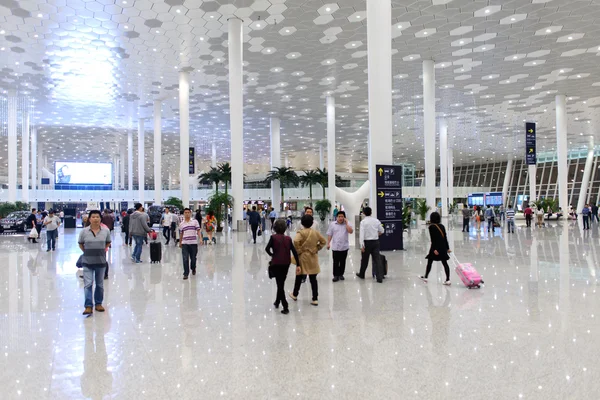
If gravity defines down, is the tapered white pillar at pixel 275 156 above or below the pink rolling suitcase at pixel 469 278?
above

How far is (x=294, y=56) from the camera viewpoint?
853 inches

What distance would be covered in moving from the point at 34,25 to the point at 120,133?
28.1 meters

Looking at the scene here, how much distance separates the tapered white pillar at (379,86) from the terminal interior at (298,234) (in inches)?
1.7

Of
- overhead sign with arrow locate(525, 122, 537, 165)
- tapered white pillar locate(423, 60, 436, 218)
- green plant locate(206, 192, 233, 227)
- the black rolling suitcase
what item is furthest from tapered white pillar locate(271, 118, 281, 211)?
the black rolling suitcase

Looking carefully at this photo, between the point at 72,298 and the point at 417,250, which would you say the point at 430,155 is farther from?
the point at 72,298

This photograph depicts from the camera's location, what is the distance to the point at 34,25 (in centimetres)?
1781

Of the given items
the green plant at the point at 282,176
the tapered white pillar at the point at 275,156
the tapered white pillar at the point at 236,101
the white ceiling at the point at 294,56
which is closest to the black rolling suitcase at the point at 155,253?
the tapered white pillar at the point at 236,101

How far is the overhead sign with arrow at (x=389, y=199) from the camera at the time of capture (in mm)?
11375

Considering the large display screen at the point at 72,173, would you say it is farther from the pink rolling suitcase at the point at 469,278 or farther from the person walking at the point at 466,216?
the pink rolling suitcase at the point at 469,278

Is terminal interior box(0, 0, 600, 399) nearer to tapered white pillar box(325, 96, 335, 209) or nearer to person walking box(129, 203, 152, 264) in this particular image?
tapered white pillar box(325, 96, 335, 209)

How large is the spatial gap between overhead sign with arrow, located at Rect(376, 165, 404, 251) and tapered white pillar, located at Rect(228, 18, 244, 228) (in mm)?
9811

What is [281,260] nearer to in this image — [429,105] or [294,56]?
[294,56]

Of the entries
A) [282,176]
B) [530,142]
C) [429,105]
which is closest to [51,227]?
[429,105]

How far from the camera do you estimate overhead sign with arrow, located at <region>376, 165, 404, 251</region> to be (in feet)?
37.3
